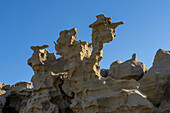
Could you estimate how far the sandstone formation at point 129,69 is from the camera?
17562 mm

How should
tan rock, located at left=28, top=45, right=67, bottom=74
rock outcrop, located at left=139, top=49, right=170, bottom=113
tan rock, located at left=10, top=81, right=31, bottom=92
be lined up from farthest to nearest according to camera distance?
tan rock, located at left=10, top=81, right=31, bottom=92 < tan rock, located at left=28, top=45, right=67, bottom=74 < rock outcrop, located at left=139, top=49, right=170, bottom=113

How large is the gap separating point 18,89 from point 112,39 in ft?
41.3

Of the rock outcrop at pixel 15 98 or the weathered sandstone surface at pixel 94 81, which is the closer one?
the weathered sandstone surface at pixel 94 81

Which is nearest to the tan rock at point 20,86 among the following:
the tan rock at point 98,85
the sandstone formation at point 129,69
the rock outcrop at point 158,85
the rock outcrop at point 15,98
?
the rock outcrop at point 15,98

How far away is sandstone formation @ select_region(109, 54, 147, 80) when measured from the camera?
57.6ft

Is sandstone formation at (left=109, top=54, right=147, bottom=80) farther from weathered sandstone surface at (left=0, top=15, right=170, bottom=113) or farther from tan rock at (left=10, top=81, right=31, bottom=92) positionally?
tan rock at (left=10, top=81, right=31, bottom=92)

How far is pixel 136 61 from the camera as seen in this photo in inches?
731

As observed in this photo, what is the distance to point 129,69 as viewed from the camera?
17.6m

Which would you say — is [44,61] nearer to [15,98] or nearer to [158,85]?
[15,98]

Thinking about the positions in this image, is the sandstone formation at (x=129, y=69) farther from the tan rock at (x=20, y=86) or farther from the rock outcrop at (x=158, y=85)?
the tan rock at (x=20, y=86)

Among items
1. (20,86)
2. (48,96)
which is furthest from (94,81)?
(20,86)

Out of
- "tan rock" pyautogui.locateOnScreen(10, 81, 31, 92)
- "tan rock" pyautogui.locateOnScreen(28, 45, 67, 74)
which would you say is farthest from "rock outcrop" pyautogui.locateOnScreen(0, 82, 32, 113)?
"tan rock" pyautogui.locateOnScreen(28, 45, 67, 74)

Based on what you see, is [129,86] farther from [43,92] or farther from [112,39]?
[43,92]

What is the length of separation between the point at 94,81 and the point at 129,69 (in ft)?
14.4
